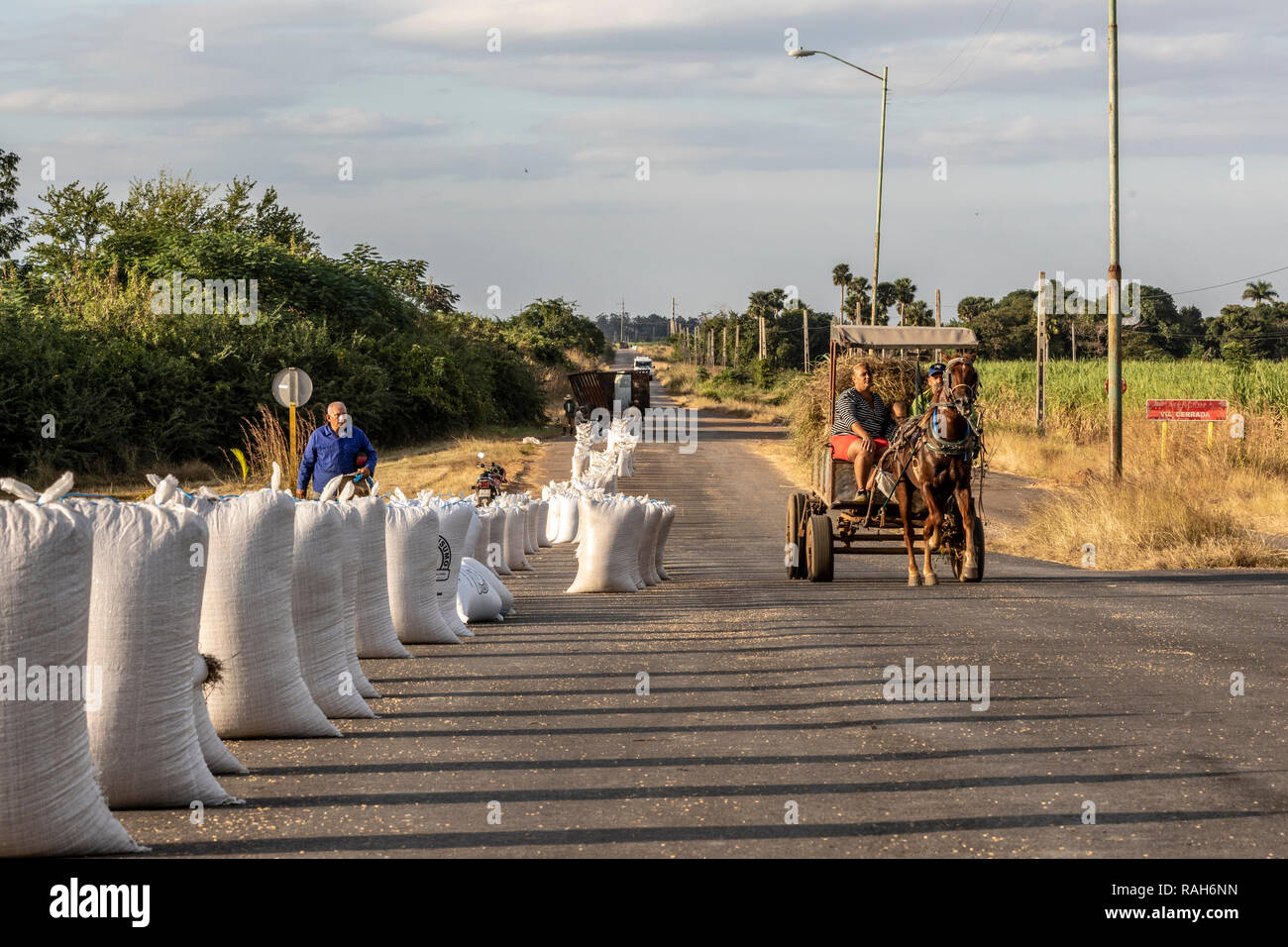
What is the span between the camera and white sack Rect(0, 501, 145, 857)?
17.1 feet

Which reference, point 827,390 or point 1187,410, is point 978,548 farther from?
point 1187,410

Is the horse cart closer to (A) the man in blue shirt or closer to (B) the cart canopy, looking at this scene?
(B) the cart canopy

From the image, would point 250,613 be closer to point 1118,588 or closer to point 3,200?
point 1118,588

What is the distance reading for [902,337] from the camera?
17891 mm

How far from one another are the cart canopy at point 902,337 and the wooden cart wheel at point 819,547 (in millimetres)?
2531

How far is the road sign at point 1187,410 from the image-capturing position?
27.4 metres

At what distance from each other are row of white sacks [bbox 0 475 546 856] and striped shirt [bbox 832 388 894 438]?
7.86m

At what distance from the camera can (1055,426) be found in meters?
48.0

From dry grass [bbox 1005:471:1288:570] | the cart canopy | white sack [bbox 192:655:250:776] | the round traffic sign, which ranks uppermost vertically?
the cart canopy

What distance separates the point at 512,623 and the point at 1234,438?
76.5ft

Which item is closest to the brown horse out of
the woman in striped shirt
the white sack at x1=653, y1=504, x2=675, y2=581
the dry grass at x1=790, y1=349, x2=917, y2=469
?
the woman in striped shirt

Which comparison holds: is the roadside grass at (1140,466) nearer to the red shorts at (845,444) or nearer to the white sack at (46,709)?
the red shorts at (845,444)

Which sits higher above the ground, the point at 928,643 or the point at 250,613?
the point at 250,613
